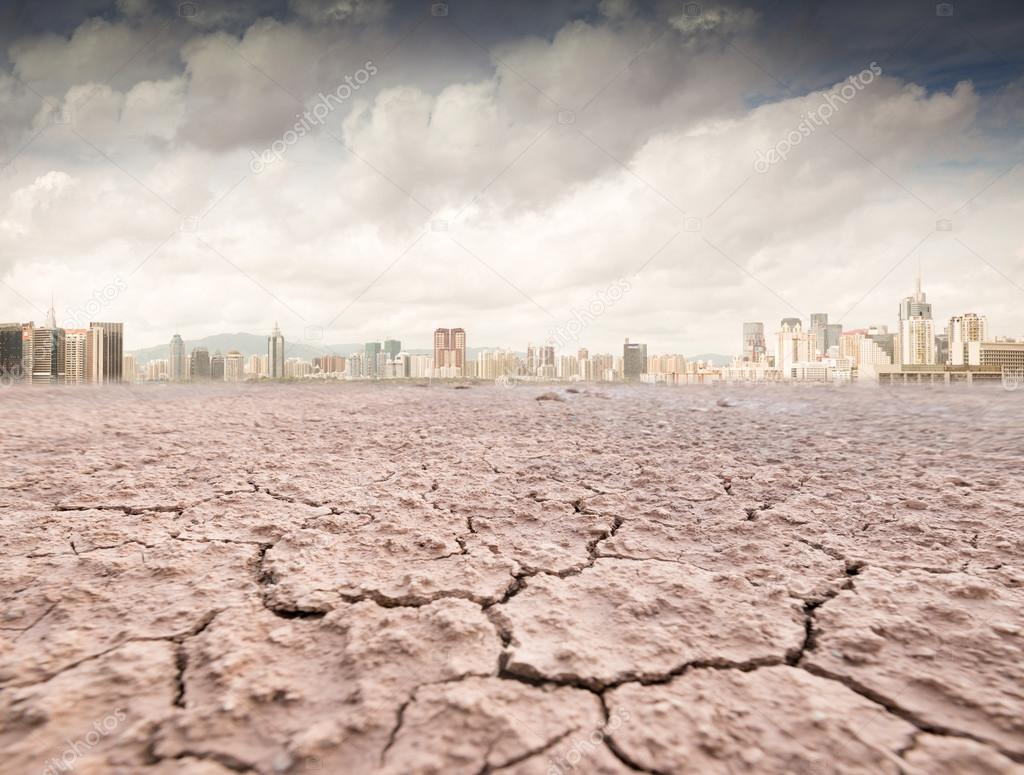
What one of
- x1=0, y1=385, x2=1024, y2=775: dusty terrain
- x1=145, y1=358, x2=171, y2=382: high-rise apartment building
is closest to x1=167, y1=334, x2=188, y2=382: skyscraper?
x1=145, y1=358, x2=171, y2=382: high-rise apartment building

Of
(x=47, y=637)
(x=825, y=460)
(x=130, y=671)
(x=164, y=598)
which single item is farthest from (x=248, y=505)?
(x=825, y=460)

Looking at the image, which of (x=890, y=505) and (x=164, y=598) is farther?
(x=890, y=505)

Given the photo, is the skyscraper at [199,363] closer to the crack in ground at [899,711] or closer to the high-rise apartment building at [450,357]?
the high-rise apartment building at [450,357]

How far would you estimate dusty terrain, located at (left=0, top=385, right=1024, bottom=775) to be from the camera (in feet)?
2.40

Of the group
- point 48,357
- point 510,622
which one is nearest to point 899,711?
point 510,622

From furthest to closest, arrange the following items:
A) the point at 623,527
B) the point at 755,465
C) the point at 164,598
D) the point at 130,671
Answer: the point at 755,465
the point at 623,527
the point at 164,598
the point at 130,671

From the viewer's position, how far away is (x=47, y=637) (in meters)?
1.00

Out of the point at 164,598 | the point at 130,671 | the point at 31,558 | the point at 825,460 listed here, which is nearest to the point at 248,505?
the point at 31,558

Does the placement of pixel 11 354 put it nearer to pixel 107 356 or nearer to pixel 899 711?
pixel 107 356

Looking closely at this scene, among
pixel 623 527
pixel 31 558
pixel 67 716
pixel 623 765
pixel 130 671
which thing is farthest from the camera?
pixel 623 527

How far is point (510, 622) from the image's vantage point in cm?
107

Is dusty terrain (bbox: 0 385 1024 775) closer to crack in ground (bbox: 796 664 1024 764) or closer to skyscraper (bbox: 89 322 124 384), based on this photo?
crack in ground (bbox: 796 664 1024 764)

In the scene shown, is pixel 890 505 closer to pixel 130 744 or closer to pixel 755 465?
pixel 755 465

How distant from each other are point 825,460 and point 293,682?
2.88 meters
